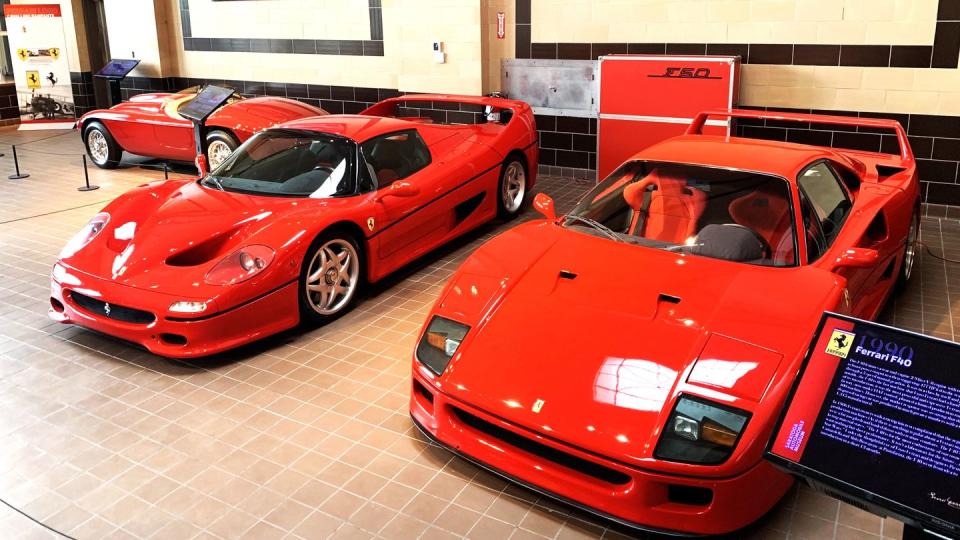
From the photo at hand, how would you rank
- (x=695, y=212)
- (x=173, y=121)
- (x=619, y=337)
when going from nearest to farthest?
(x=619, y=337), (x=695, y=212), (x=173, y=121)

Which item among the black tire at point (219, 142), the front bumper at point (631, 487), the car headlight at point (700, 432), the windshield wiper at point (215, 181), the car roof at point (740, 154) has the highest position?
the car roof at point (740, 154)

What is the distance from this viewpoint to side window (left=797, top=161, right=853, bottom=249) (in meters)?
3.91

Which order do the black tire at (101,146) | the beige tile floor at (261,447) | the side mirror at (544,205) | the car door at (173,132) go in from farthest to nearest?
1. the black tire at (101,146)
2. the car door at (173,132)
3. the side mirror at (544,205)
4. the beige tile floor at (261,447)

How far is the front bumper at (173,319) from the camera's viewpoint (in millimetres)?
4234

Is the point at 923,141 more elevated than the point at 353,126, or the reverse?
the point at 353,126

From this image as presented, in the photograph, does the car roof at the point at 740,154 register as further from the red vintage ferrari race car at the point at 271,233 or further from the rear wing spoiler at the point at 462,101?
the rear wing spoiler at the point at 462,101

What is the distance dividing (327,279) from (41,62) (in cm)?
852

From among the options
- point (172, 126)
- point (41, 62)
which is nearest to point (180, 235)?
point (172, 126)

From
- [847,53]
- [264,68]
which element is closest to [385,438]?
[847,53]

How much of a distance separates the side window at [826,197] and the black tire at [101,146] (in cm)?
839

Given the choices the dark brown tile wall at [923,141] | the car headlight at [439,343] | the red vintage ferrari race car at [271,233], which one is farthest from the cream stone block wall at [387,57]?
the car headlight at [439,343]

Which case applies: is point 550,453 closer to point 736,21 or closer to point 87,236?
point 87,236

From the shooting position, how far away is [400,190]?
5.25 metres

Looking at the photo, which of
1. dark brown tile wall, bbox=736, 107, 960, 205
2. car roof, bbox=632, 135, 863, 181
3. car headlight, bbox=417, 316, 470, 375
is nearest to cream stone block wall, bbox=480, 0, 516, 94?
dark brown tile wall, bbox=736, 107, 960, 205
